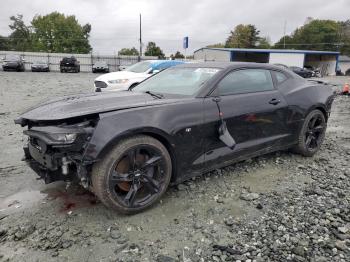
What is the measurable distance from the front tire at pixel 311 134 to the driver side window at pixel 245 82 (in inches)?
34.9

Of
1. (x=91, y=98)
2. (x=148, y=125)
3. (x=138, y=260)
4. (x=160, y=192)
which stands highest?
(x=91, y=98)

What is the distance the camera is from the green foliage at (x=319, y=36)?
73.6 m

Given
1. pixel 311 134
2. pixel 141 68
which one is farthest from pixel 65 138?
pixel 141 68

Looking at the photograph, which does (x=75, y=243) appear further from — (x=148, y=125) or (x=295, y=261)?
(x=295, y=261)

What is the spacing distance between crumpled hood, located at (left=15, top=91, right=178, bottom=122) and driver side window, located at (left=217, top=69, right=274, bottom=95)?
2.48 feet

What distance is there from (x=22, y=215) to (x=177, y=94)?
204 cm

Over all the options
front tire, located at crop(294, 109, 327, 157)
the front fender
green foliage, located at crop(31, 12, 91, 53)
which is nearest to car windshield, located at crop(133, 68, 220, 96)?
the front fender

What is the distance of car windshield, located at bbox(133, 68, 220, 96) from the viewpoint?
3.64 metres

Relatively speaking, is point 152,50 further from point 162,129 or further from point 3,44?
point 162,129

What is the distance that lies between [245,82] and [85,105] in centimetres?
203

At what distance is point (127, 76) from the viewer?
994cm

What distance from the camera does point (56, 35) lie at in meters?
65.7

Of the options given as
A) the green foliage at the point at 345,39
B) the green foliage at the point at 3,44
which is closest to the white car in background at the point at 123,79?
the green foliage at the point at 3,44

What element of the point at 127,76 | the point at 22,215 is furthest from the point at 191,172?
the point at 127,76
